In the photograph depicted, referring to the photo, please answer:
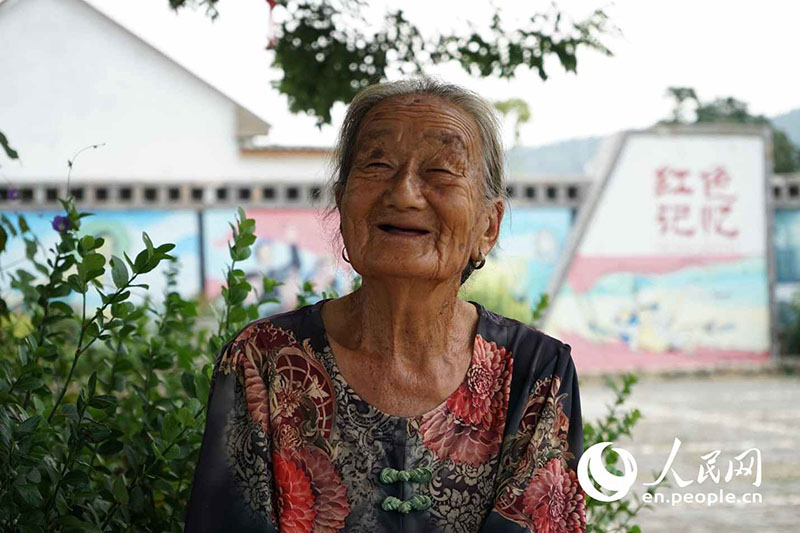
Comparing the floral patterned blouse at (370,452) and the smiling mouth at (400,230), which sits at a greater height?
the smiling mouth at (400,230)

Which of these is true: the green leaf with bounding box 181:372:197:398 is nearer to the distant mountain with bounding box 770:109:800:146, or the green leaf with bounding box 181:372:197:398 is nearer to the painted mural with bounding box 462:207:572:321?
the painted mural with bounding box 462:207:572:321

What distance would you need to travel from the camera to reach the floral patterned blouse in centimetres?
176

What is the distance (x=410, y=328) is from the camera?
Answer: 1.89 meters

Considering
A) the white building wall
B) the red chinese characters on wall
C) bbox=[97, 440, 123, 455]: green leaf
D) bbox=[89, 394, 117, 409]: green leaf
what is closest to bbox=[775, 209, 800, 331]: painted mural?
the red chinese characters on wall

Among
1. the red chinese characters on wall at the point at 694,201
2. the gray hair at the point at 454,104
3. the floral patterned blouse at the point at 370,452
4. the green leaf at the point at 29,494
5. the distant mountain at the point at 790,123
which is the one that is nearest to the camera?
the floral patterned blouse at the point at 370,452

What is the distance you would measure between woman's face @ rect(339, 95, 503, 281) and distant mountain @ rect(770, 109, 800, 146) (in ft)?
71.1

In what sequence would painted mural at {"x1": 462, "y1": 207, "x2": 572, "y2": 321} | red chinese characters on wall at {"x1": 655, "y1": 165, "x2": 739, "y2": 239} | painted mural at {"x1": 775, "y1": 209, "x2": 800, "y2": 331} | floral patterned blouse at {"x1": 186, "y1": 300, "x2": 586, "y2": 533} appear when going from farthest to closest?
painted mural at {"x1": 775, "y1": 209, "x2": 800, "y2": 331} < red chinese characters on wall at {"x1": 655, "y1": 165, "x2": 739, "y2": 239} < painted mural at {"x1": 462, "y1": 207, "x2": 572, "y2": 321} < floral patterned blouse at {"x1": 186, "y1": 300, "x2": 586, "y2": 533}

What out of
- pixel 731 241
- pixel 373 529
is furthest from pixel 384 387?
pixel 731 241

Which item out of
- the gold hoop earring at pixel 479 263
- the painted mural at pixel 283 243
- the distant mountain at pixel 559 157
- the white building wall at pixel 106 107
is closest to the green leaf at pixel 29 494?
the gold hoop earring at pixel 479 263

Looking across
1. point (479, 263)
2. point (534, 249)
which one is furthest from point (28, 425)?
point (534, 249)

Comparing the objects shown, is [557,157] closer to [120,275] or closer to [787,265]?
[787,265]

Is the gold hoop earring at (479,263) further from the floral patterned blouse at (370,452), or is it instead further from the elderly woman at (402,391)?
the floral patterned blouse at (370,452)

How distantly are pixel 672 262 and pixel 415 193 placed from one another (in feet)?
53.6

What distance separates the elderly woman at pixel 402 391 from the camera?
5.83ft
